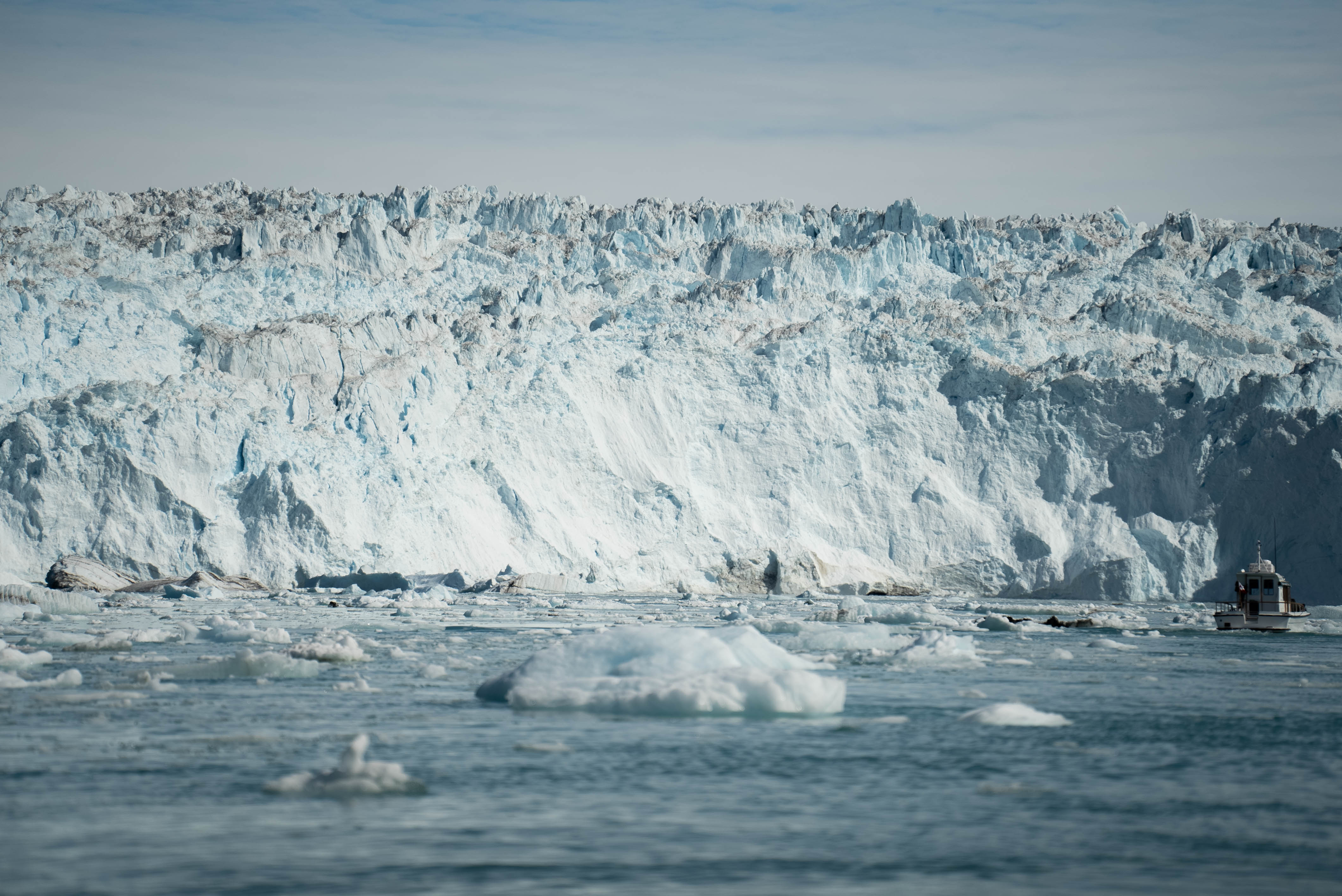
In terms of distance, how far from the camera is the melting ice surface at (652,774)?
6.72 meters

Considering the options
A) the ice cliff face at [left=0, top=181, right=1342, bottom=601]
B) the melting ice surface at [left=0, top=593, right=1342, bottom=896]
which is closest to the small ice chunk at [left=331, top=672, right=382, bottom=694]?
the melting ice surface at [left=0, top=593, right=1342, bottom=896]

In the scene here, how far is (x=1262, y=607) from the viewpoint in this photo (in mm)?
32875

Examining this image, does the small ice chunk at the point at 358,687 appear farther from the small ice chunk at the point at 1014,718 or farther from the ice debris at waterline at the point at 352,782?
the small ice chunk at the point at 1014,718

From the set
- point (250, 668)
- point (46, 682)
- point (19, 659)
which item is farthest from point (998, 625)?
point (46, 682)

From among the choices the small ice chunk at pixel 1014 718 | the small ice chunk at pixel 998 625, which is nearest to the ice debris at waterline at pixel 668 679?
the small ice chunk at pixel 1014 718

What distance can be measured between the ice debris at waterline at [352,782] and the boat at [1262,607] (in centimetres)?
2791

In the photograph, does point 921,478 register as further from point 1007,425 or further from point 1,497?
point 1,497

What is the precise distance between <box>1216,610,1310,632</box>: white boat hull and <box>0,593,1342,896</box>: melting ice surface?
14005mm

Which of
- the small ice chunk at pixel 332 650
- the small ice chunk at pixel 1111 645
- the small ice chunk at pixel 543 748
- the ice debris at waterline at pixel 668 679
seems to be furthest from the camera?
the small ice chunk at pixel 1111 645

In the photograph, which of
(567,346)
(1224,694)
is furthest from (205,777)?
(567,346)

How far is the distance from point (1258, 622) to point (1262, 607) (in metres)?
0.88

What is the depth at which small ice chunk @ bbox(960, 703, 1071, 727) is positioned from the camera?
12.2 metres

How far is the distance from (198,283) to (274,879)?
59.3 meters

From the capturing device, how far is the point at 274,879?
6348mm
